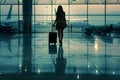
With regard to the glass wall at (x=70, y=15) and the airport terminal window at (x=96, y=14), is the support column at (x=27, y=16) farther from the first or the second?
the airport terminal window at (x=96, y=14)

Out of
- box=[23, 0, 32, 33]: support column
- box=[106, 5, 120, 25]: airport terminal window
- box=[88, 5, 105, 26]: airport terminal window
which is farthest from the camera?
box=[88, 5, 105, 26]: airport terminal window

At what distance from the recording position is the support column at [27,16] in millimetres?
26131

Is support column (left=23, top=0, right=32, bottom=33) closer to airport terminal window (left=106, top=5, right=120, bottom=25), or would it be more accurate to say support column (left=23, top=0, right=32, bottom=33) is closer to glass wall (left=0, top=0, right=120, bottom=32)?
glass wall (left=0, top=0, right=120, bottom=32)

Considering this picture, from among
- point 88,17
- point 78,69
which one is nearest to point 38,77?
point 78,69

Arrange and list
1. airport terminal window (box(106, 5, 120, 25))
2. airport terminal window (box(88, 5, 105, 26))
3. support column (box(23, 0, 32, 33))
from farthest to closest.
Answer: airport terminal window (box(88, 5, 105, 26)) → airport terminal window (box(106, 5, 120, 25)) → support column (box(23, 0, 32, 33))

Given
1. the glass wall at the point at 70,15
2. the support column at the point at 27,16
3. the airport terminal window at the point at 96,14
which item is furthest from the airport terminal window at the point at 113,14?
the support column at the point at 27,16

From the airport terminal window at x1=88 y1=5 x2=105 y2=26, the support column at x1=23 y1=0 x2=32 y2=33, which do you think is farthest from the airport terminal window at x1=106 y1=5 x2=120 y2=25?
the support column at x1=23 y1=0 x2=32 y2=33

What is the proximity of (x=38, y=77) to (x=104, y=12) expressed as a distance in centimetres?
2291

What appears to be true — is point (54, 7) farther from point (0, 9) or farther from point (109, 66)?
point (109, 66)

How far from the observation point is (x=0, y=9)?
94.1 ft

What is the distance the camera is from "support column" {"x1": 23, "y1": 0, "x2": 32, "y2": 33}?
26.1 m

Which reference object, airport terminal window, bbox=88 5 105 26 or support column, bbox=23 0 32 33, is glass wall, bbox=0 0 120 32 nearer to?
airport terminal window, bbox=88 5 105 26

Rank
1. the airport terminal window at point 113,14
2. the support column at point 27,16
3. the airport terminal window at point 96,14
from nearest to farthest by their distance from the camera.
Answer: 1. the support column at point 27,16
2. the airport terminal window at point 113,14
3. the airport terminal window at point 96,14

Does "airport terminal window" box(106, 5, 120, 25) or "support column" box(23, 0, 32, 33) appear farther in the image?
"airport terminal window" box(106, 5, 120, 25)
